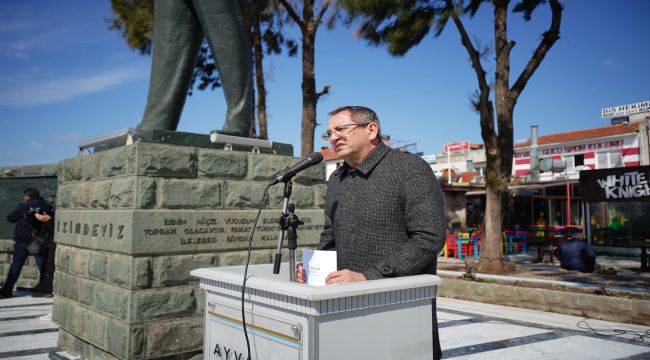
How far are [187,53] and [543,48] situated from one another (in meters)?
7.32

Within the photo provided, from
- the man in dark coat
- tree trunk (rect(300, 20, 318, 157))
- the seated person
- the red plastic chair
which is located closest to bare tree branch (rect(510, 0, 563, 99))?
the seated person

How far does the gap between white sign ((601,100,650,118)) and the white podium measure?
31658 mm

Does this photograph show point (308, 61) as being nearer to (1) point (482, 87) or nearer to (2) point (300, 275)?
(1) point (482, 87)

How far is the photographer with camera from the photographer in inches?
295

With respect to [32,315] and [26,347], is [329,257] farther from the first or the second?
[32,315]

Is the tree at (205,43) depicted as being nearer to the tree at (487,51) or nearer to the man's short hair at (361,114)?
the tree at (487,51)

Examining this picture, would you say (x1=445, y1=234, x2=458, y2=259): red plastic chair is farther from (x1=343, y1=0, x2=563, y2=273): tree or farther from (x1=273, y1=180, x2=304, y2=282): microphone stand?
(x1=273, y1=180, x2=304, y2=282): microphone stand

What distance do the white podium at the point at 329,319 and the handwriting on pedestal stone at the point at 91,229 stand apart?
1.64m

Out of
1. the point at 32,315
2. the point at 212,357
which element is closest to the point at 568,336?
the point at 212,357

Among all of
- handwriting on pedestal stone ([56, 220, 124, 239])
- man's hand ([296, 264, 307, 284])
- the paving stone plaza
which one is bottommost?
the paving stone plaza

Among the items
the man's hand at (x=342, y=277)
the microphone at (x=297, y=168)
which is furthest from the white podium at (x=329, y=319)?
the microphone at (x=297, y=168)

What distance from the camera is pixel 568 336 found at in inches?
197

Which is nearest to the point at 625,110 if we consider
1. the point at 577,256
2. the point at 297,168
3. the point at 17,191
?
the point at 577,256

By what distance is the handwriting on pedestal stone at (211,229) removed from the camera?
349cm
